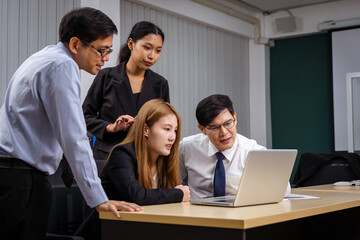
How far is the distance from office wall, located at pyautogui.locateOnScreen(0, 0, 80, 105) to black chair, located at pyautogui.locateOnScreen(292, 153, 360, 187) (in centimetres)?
246

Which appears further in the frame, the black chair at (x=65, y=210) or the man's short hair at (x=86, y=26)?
the black chair at (x=65, y=210)

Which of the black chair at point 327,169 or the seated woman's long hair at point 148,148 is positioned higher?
the seated woman's long hair at point 148,148

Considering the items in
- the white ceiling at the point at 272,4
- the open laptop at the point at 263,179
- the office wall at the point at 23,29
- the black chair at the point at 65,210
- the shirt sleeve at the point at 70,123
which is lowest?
the black chair at the point at 65,210

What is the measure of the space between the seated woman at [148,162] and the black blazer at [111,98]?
0.35m

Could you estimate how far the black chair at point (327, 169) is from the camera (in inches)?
160

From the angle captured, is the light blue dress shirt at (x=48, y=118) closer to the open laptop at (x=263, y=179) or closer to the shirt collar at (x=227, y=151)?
the open laptop at (x=263, y=179)

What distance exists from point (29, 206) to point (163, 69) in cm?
397

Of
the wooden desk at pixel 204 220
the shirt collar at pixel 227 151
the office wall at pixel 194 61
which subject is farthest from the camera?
the office wall at pixel 194 61

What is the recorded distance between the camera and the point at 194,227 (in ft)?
4.72

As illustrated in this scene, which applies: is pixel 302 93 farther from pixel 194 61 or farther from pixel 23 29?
pixel 23 29

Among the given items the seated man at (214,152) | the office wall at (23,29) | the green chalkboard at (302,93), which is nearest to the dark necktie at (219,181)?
the seated man at (214,152)

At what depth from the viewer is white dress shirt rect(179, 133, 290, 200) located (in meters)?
2.64

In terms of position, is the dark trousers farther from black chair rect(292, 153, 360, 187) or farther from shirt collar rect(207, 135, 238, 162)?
black chair rect(292, 153, 360, 187)

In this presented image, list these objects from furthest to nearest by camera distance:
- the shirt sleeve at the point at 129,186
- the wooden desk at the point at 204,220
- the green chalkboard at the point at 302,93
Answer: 1. the green chalkboard at the point at 302,93
2. the shirt sleeve at the point at 129,186
3. the wooden desk at the point at 204,220
